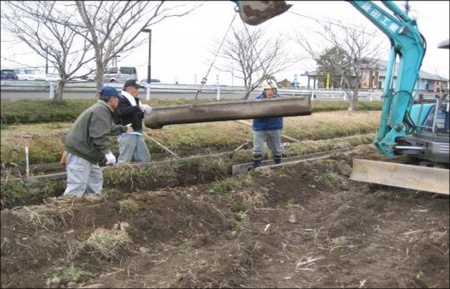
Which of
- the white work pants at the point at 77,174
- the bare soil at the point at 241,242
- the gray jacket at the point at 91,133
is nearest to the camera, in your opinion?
the bare soil at the point at 241,242

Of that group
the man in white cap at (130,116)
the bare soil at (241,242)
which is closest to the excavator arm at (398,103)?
the bare soil at (241,242)

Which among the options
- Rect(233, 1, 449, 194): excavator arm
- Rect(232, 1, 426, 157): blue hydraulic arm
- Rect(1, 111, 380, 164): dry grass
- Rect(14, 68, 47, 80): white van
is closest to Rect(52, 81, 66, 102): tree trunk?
Rect(14, 68, 47, 80): white van

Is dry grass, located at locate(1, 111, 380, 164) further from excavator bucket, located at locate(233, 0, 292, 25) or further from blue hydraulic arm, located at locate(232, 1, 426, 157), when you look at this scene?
blue hydraulic arm, located at locate(232, 1, 426, 157)

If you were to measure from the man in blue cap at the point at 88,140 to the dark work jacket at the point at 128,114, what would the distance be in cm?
116

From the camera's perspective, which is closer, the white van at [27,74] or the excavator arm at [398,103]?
the excavator arm at [398,103]

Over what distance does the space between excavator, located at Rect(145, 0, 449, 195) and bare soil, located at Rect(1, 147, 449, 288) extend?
50 centimetres

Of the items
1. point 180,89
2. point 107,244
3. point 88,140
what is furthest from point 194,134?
point 180,89

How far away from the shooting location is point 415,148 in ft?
23.9

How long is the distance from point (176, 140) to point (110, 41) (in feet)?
7.99

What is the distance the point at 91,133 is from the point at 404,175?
4182mm

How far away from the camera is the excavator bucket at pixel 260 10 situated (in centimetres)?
702

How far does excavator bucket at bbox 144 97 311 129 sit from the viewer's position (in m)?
7.54

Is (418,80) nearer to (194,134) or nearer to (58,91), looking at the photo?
(194,134)

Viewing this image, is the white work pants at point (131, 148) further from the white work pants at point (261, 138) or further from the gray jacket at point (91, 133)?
the white work pants at point (261, 138)
